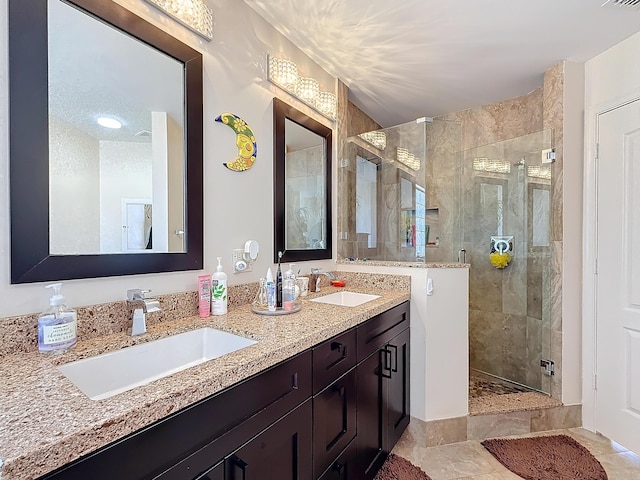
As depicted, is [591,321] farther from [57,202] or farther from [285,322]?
Answer: [57,202]

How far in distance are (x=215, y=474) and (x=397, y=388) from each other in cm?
133

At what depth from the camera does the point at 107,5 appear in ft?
3.64

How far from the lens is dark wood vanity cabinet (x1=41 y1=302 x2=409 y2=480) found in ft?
2.12

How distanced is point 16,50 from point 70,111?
0.18 metres

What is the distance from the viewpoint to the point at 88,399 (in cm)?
66

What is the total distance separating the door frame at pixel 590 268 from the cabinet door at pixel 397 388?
4.18 feet

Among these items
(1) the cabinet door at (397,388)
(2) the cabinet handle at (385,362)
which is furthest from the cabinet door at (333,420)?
(1) the cabinet door at (397,388)

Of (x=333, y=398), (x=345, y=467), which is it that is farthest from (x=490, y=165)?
(x=345, y=467)

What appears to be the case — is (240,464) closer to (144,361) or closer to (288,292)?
(144,361)

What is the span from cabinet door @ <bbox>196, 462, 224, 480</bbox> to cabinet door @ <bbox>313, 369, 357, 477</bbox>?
40cm

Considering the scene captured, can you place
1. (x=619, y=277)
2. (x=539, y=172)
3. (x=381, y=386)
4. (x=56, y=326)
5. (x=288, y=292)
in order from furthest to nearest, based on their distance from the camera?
(x=539, y=172)
(x=619, y=277)
(x=381, y=386)
(x=288, y=292)
(x=56, y=326)

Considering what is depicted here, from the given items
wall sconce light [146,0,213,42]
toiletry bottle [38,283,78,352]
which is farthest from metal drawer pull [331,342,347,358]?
wall sconce light [146,0,213,42]

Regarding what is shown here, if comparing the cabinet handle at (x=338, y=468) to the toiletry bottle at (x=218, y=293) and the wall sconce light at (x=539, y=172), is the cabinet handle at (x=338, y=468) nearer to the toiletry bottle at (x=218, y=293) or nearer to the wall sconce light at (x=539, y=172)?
the toiletry bottle at (x=218, y=293)

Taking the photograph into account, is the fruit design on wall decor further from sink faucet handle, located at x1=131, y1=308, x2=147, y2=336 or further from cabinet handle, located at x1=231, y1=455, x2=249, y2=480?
cabinet handle, located at x1=231, y1=455, x2=249, y2=480
